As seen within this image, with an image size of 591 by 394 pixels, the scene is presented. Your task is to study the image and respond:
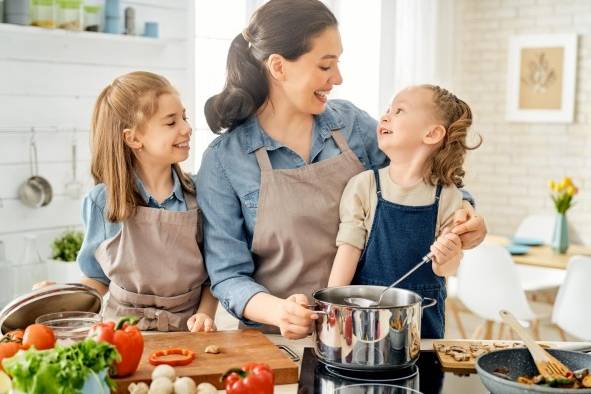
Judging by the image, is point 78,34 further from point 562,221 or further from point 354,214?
point 562,221

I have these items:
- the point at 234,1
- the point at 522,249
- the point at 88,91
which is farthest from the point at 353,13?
the point at 88,91

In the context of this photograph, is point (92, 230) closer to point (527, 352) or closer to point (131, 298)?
point (131, 298)

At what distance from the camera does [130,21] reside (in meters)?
3.99

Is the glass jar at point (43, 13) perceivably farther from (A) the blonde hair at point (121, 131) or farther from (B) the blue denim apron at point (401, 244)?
(B) the blue denim apron at point (401, 244)

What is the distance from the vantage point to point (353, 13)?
18.5 ft

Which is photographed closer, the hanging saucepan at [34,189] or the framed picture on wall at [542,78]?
the hanging saucepan at [34,189]

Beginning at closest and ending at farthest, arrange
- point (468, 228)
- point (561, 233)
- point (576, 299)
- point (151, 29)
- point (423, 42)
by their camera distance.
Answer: point (468, 228) → point (151, 29) → point (576, 299) → point (561, 233) → point (423, 42)

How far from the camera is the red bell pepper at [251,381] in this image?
1.44 metres

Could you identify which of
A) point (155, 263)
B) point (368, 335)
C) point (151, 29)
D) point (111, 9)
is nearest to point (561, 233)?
point (151, 29)

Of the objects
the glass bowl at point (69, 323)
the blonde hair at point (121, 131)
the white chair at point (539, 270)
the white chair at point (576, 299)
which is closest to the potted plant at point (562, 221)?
the white chair at point (539, 270)

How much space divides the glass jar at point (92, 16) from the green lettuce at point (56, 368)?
2.73 meters

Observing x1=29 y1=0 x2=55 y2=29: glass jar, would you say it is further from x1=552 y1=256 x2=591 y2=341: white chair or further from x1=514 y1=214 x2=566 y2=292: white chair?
x1=514 y1=214 x2=566 y2=292: white chair

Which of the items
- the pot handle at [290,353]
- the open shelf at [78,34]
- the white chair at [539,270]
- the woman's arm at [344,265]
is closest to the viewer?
the pot handle at [290,353]

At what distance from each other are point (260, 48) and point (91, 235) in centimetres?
64
